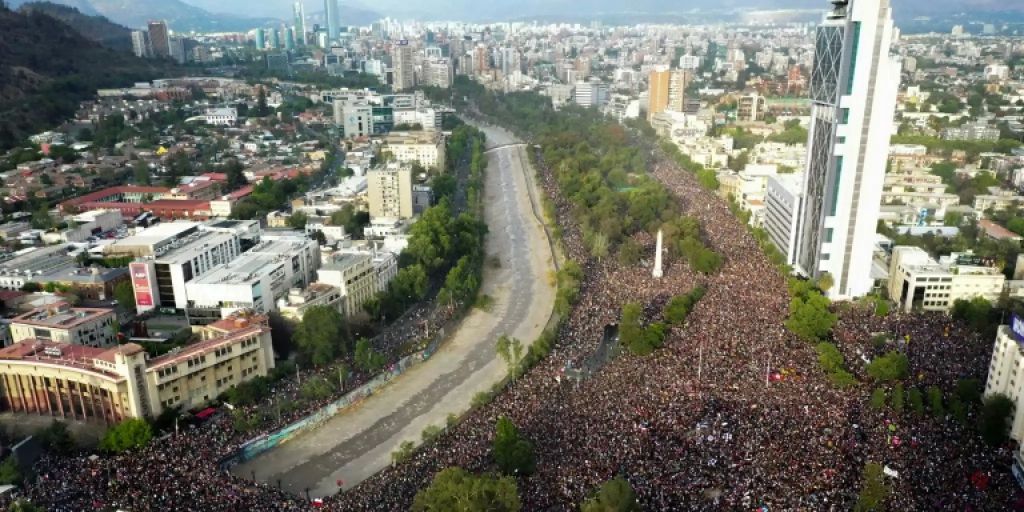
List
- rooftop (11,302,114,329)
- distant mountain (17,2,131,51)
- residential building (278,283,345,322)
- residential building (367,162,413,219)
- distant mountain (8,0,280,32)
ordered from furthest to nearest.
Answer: distant mountain (8,0,280,32), distant mountain (17,2,131,51), residential building (367,162,413,219), residential building (278,283,345,322), rooftop (11,302,114,329)

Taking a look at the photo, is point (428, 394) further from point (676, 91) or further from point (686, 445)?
point (676, 91)

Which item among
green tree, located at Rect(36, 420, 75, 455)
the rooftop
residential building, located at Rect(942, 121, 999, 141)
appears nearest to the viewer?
green tree, located at Rect(36, 420, 75, 455)

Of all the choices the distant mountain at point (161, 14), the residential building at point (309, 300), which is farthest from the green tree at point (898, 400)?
the distant mountain at point (161, 14)

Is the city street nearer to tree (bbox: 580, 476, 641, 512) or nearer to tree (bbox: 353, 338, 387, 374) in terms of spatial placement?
tree (bbox: 353, 338, 387, 374)

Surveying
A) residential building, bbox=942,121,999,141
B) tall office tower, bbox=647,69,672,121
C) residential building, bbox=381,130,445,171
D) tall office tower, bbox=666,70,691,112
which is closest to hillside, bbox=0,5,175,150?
residential building, bbox=381,130,445,171

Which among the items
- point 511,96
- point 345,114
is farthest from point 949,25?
point 345,114

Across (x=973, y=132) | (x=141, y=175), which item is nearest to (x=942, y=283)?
(x=973, y=132)
